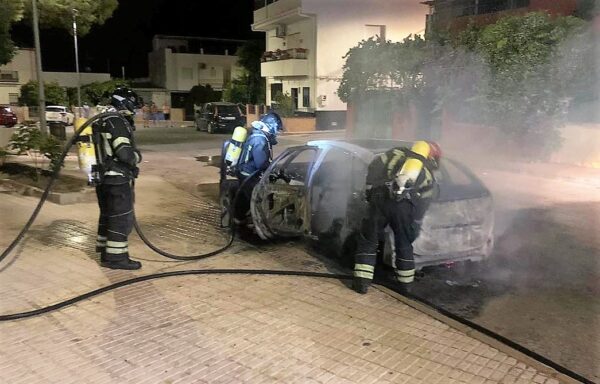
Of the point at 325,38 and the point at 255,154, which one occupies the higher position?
the point at 325,38

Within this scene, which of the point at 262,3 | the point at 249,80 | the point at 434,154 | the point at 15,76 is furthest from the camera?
the point at 15,76


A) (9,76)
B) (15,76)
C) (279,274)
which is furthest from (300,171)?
(15,76)

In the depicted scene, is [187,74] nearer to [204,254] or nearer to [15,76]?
[15,76]

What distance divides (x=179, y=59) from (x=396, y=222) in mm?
51662

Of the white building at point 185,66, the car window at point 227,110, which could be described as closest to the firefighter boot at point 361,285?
the car window at point 227,110

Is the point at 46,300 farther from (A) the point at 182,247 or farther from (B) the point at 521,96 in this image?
(B) the point at 521,96

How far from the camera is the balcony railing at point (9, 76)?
4478 cm

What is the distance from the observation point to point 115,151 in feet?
18.2

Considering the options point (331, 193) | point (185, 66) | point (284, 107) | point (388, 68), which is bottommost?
point (331, 193)

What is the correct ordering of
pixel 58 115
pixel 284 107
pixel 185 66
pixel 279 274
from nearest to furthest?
pixel 279 274
pixel 284 107
pixel 58 115
pixel 185 66

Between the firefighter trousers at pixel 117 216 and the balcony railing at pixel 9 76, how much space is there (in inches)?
1806

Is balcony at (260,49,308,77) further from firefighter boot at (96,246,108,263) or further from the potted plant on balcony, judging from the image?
firefighter boot at (96,246,108,263)

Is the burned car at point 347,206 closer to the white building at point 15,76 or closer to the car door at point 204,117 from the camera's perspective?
the car door at point 204,117

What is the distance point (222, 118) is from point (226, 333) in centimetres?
2291
